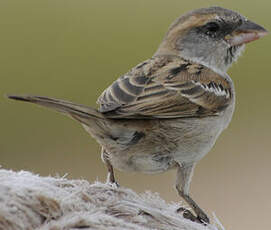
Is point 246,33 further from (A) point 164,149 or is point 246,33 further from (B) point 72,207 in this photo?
(B) point 72,207

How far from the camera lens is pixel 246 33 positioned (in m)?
4.13

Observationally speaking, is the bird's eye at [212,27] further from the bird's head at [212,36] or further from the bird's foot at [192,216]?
the bird's foot at [192,216]

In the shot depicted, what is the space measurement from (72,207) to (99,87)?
400 centimetres

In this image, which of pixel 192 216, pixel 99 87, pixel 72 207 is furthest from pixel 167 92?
pixel 99 87

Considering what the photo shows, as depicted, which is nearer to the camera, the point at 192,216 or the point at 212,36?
the point at 192,216

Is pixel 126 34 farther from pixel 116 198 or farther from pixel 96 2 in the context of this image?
pixel 116 198

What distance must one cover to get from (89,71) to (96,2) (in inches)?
49.5

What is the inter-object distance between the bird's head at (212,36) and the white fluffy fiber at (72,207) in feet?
6.24

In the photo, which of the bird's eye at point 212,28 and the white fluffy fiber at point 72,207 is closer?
the white fluffy fiber at point 72,207

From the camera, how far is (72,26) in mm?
7145

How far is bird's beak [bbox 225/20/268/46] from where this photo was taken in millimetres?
4062

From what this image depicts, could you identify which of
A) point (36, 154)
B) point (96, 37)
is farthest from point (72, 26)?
point (36, 154)

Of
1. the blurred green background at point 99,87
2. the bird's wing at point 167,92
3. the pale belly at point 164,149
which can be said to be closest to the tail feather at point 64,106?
the bird's wing at point 167,92

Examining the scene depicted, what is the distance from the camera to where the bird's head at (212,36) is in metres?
4.16
